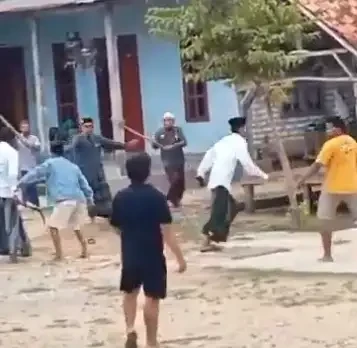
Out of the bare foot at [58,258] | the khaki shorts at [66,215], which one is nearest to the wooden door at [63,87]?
the khaki shorts at [66,215]

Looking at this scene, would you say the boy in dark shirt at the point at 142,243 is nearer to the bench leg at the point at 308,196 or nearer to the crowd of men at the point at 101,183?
the crowd of men at the point at 101,183

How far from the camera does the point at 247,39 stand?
65.4ft

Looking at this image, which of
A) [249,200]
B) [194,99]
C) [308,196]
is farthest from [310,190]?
[194,99]

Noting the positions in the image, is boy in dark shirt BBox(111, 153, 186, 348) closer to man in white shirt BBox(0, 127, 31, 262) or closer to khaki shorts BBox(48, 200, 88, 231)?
khaki shorts BBox(48, 200, 88, 231)

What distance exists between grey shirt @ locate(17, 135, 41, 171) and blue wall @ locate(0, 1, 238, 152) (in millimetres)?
6597

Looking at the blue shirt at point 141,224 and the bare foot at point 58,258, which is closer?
the blue shirt at point 141,224

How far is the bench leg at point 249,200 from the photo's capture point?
74.2ft

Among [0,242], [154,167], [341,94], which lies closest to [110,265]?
[0,242]

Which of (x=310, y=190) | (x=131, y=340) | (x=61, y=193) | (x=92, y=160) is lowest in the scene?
(x=131, y=340)

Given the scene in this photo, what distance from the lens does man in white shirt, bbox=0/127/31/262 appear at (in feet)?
58.5

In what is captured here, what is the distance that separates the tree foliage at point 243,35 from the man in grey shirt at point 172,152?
2.21m

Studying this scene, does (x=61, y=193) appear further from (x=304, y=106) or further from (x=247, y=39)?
(x=304, y=106)

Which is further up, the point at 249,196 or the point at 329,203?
the point at 329,203

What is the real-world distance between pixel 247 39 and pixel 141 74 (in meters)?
10.2
